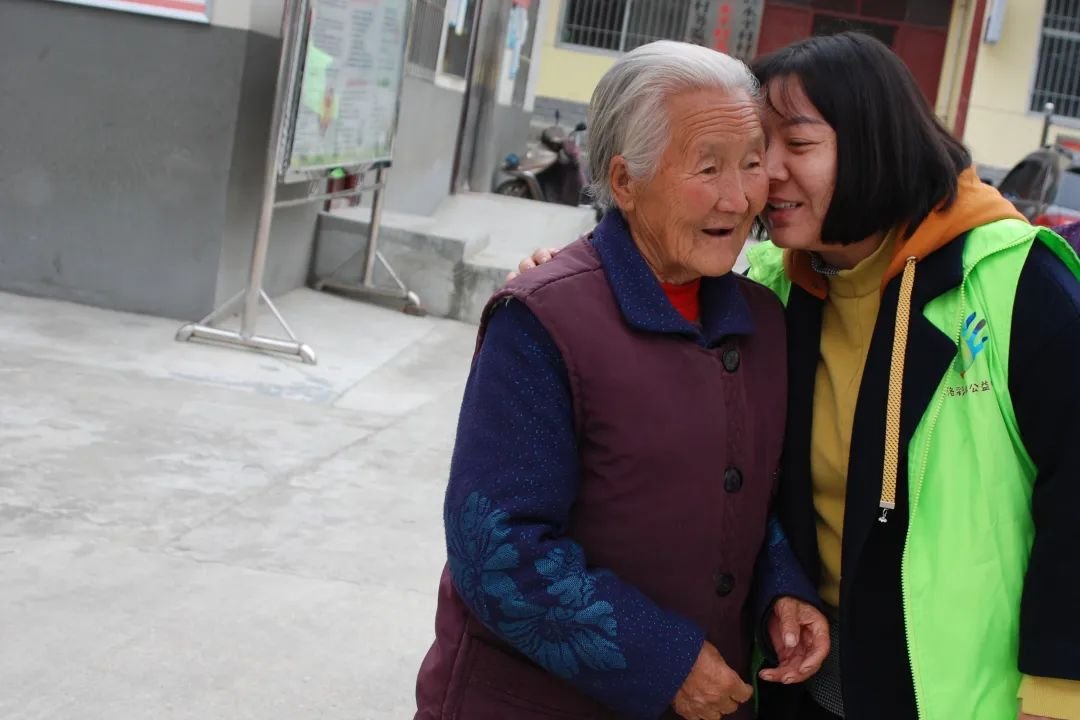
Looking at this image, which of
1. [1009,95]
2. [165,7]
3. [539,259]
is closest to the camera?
[539,259]

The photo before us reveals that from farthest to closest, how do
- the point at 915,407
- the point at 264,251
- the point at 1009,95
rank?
the point at 1009,95, the point at 264,251, the point at 915,407

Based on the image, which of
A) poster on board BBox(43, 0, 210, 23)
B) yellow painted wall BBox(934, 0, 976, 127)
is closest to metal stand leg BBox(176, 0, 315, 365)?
poster on board BBox(43, 0, 210, 23)

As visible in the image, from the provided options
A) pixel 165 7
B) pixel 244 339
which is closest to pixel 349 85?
pixel 165 7

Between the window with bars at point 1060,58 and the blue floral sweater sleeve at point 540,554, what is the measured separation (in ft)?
69.5

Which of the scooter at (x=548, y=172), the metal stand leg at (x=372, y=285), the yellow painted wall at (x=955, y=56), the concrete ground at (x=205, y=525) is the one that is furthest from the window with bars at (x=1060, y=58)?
the concrete ground at (x=205, y=525)

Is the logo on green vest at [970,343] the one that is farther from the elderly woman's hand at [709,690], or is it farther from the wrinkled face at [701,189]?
the elderly woman's hand at [709,690]

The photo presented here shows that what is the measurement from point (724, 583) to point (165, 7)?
17.9 ft

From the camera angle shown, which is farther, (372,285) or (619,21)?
(619,21)

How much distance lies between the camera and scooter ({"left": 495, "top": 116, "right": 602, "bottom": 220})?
1330 centimetres

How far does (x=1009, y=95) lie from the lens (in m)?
21.1

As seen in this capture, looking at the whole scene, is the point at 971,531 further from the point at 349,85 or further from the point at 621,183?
the point at 349,85

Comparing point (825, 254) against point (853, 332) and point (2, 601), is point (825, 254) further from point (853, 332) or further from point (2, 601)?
point (2, 601)

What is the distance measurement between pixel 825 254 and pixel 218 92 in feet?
16.6

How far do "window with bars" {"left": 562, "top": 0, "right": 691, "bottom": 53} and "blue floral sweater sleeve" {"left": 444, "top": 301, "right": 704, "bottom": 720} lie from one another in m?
20.3
